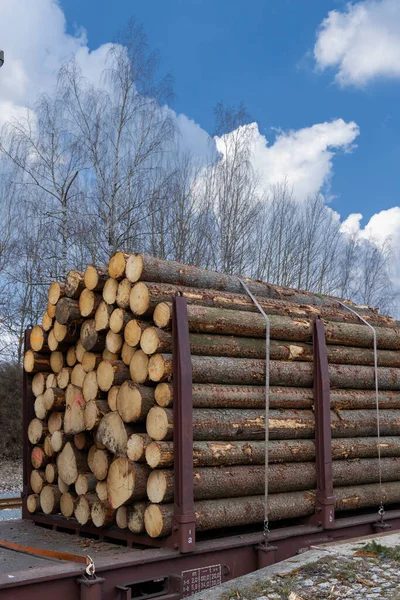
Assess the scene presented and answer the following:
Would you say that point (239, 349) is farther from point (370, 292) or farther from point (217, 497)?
point (370, 292)

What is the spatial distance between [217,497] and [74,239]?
16.5m

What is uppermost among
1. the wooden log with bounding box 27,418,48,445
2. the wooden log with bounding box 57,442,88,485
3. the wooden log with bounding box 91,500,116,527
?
the wooden log with bounding box 27,418,48,445

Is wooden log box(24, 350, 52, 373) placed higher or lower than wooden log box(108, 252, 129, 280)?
lower

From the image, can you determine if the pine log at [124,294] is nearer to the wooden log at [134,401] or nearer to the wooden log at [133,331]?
the wooden log at [133,331]

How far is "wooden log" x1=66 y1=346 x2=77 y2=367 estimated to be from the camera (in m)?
8.09

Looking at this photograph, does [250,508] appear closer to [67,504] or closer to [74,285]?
[67,504]

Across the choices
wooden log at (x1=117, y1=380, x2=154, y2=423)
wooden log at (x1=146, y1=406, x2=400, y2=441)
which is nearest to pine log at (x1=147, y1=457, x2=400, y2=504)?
wooden log at (x1=146, y1=406, x2=400, y2=441)

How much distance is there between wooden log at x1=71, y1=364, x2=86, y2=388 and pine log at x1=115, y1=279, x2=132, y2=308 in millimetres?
1078

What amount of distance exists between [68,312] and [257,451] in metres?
2.62

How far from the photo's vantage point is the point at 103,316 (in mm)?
7445

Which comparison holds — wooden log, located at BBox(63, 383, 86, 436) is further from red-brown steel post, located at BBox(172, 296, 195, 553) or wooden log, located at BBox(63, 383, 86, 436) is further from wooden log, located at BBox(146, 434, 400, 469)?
red-brown steel post, located at BBox(172, 296, 195, 553)

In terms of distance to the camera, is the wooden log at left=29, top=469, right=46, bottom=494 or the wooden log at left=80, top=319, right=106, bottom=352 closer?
the wooden log at left=80, top=319, right=106, bottom=352

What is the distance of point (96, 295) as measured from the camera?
7676 mm

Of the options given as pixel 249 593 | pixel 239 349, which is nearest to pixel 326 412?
pixel 239 349
